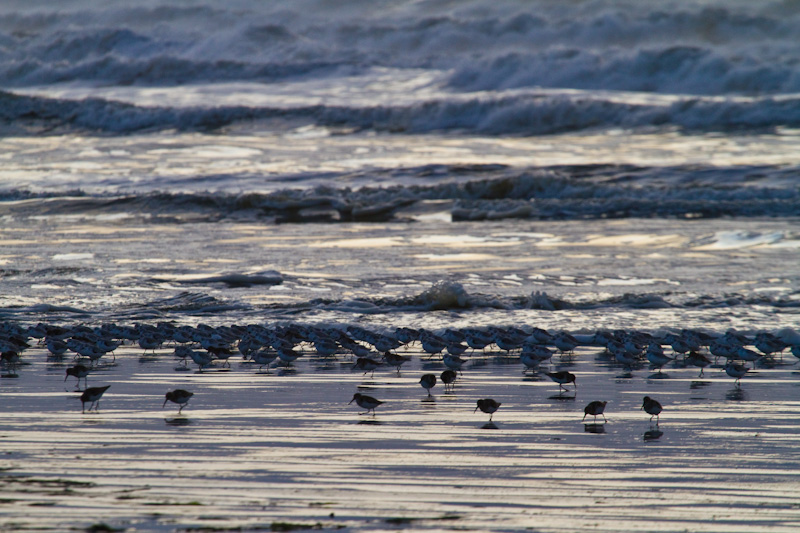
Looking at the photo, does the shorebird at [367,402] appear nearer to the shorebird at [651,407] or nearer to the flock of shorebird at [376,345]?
the flock of shorebird at [376,345]

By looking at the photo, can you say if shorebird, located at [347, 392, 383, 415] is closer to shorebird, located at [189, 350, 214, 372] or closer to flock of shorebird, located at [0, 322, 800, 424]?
flock of shorebird, located at [0, 322, 800, 424]

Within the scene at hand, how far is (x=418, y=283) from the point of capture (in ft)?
55.5

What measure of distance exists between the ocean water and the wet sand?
3cm

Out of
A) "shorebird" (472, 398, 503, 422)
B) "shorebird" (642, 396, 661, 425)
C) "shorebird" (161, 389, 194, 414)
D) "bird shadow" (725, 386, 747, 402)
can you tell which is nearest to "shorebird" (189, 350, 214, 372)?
"shorebird" (161, 389, 194, 414)

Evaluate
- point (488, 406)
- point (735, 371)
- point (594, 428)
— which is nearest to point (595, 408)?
point (594, 428)

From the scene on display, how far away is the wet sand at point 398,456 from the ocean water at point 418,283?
3 centimetres

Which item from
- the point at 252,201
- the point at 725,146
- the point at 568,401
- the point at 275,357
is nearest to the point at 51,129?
the point at 252,201

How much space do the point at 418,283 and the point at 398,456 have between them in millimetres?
10980

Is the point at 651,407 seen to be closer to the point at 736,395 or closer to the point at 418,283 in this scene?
the point at 736,395

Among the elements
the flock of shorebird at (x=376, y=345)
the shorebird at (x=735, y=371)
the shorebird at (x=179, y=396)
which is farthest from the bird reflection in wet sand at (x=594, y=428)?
the shorebird at (x=179, y=396)

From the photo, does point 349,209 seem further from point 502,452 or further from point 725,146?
point 502,452

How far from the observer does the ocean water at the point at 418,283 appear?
17.3 ft

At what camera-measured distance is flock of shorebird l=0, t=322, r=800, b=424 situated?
31.7ft

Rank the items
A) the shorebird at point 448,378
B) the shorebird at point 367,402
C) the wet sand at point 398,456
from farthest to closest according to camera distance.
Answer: the shorebird at point 448,378 < the shorebird at point 367,402 < the wet sand at point 398,456
